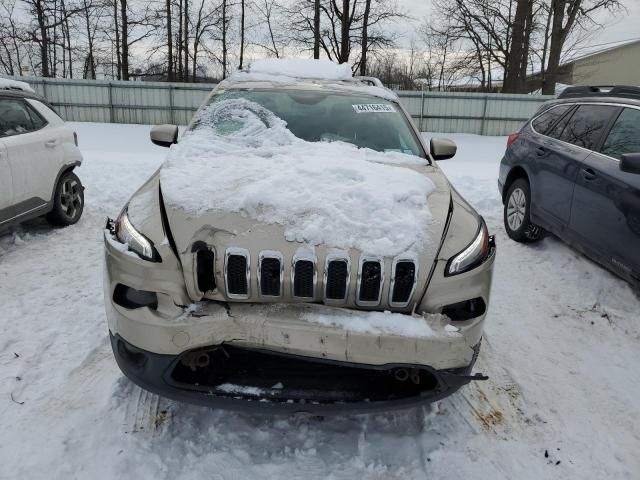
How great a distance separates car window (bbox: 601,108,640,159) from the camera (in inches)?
162

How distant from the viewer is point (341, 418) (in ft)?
8.71

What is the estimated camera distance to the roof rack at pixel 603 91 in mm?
4445

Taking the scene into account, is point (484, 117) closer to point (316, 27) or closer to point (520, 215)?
point (316, 27)

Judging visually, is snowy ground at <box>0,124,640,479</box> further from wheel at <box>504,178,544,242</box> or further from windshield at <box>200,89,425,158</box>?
windshield at <box>200,89,425,158</box>

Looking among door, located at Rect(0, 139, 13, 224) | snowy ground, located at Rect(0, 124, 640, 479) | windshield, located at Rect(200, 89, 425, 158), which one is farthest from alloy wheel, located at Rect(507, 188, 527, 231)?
door, located at Rect(0, 139, 13, 224)

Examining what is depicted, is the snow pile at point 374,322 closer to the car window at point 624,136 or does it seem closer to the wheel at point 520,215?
the car window at point 624,136

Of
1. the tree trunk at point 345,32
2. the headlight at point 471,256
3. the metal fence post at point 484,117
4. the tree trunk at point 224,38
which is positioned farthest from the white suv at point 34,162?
the tree trunk at point 224,38

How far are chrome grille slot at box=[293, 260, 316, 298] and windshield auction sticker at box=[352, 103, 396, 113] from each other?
210 centimetres

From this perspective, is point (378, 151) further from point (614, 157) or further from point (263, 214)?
point (614, 157)

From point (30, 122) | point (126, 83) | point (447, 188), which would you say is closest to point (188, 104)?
point (126, 83)

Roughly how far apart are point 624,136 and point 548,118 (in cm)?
153

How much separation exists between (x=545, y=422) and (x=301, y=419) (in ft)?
4.41

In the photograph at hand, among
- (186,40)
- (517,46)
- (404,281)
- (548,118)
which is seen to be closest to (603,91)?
(548,118)

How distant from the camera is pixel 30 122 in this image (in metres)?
5.44
